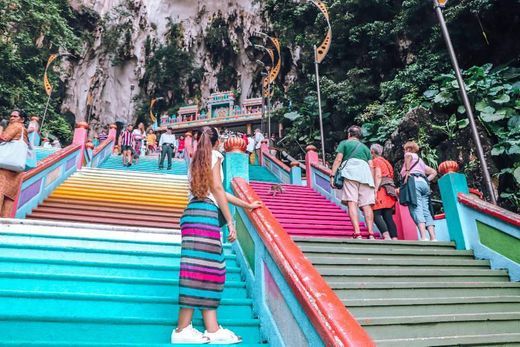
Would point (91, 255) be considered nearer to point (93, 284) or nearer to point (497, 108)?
point (93, 284)

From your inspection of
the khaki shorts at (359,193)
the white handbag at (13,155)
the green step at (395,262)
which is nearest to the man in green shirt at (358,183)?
the khaki shorts at (359,193)

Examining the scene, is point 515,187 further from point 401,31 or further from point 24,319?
point 24,319

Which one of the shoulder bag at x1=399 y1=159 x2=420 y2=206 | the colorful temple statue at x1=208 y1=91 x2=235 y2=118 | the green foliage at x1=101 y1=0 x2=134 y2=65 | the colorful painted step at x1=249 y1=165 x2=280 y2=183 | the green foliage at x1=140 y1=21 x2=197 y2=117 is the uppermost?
the green foliage at x1=101 y1=0 x2=134 y2=65

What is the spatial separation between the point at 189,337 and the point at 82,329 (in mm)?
695

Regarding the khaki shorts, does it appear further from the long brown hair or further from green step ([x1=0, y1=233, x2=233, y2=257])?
the long brown hair

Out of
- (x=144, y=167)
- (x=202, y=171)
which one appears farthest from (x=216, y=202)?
(x=144, y=167)

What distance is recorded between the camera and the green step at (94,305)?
8.10 ft

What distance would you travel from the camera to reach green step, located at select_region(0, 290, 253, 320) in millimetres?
2469

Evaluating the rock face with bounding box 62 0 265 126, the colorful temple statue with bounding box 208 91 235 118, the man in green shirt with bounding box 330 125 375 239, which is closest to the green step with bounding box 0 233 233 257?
the man in green shirt with bounding box 330 125 375 239

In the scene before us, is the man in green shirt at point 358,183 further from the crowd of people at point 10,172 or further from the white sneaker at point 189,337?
the crowd of people at point 10,172

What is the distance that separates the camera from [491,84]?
9.38 metres

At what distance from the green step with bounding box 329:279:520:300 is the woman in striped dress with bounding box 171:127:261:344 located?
46.7 inches

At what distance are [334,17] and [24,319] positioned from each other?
16.1 m

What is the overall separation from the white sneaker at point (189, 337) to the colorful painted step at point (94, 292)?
0.30 feet
